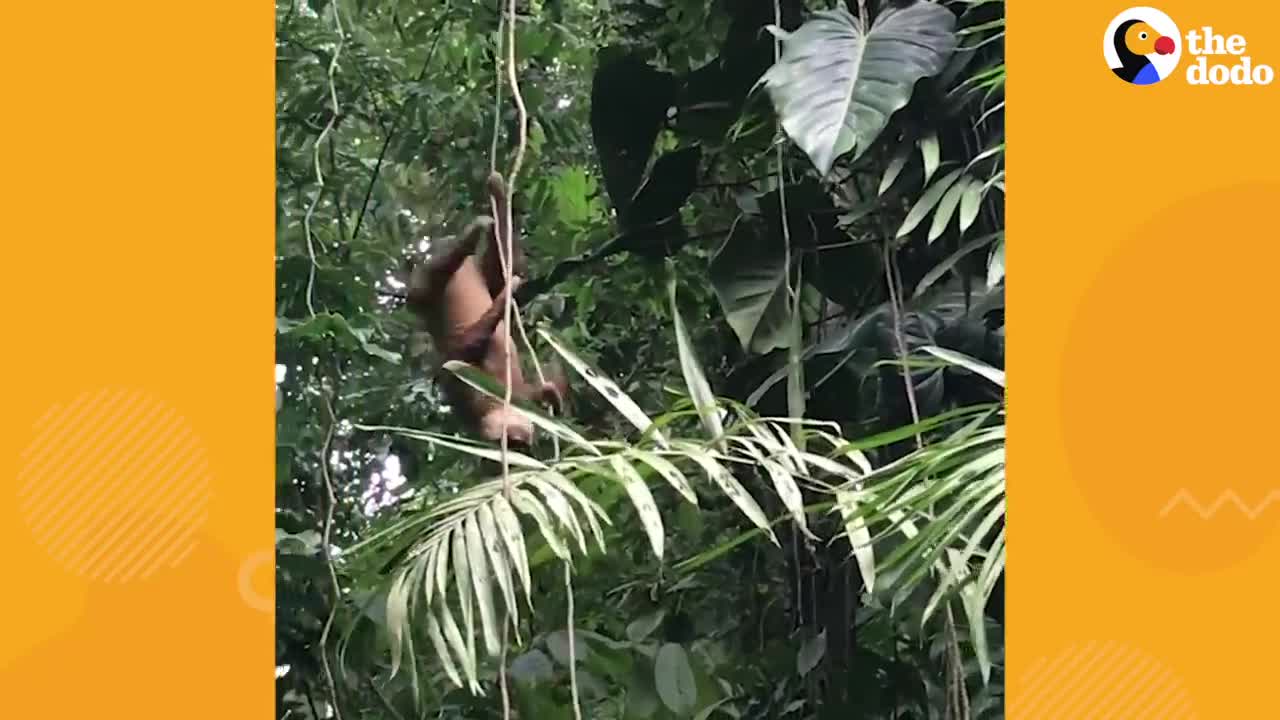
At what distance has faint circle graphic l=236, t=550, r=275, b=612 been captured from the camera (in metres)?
0.64

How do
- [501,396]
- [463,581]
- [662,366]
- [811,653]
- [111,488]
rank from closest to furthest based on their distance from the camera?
[111,488]
[463,581]
[501,396]
[811,653]
[662,366]

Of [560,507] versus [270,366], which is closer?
[270,366]

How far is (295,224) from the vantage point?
1006 millimetres

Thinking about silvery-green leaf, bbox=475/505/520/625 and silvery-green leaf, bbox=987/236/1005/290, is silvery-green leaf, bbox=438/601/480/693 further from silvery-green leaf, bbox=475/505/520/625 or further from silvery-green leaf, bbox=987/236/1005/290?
silvery-green leaf, bbox=987/236/1005/290

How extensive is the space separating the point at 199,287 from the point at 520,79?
0.52 m
